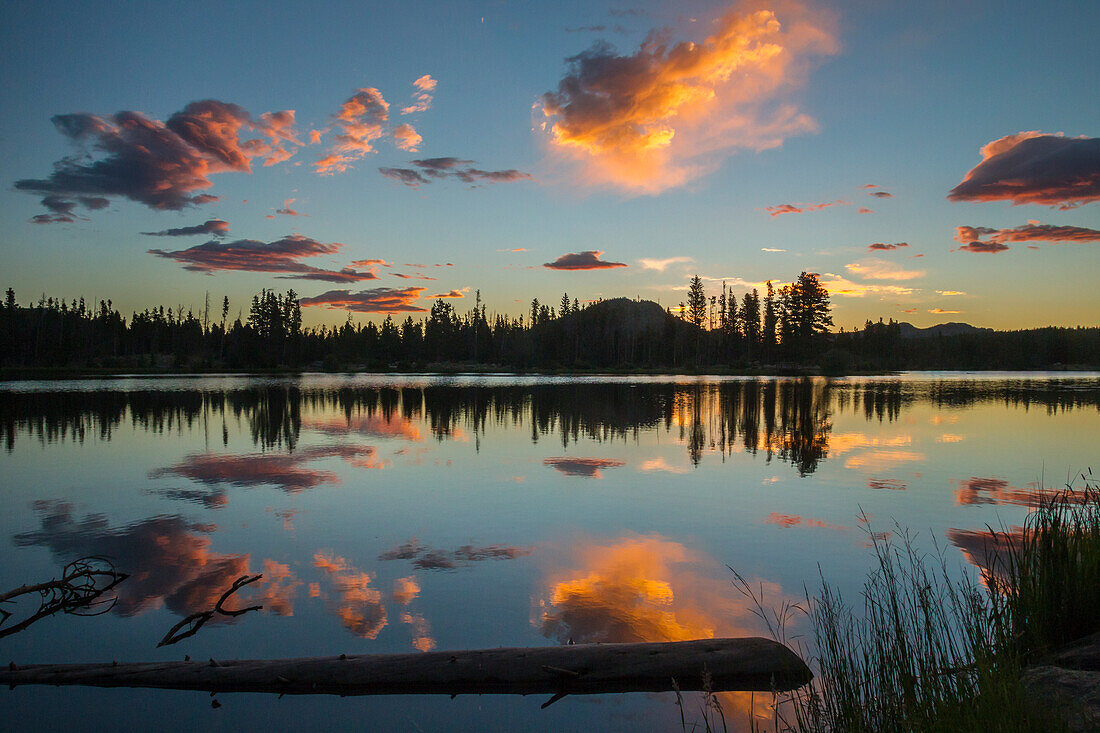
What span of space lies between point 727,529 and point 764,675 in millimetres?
5464

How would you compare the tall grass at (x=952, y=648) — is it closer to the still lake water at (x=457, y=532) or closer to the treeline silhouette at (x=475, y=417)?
the still lake water at (x=457, y=532)

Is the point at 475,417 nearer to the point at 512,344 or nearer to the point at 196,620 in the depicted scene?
the point at 196,620

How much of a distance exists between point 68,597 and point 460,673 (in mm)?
5912

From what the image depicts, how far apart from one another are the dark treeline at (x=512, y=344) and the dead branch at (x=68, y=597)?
354 ft

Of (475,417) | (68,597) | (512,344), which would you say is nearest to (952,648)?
(68,597)

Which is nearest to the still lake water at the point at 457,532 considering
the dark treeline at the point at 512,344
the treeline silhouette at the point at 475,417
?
the treeline silhouette at the point at 475,417

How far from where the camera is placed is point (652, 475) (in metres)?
16.3

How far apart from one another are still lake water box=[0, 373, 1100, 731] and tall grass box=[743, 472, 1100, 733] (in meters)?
1.12

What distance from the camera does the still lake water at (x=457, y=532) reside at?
5801 millimetres

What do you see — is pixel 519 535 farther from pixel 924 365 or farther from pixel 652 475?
pixel 924 365

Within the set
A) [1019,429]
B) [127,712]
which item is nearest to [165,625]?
[127,712]

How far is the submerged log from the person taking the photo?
5.77 metres

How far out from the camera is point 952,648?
540cm

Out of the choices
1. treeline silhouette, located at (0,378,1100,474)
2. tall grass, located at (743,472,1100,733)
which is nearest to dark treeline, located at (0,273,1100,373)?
treeline silhouette, located at (0,378,1100,474)
